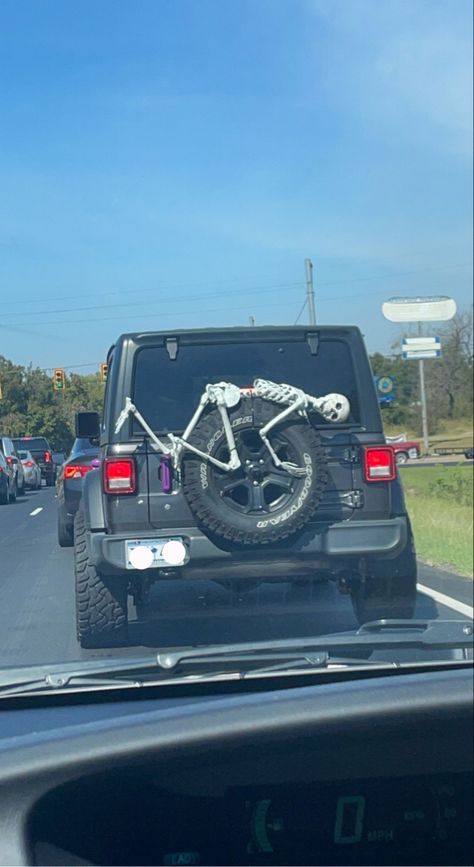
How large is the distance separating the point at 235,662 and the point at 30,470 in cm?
714

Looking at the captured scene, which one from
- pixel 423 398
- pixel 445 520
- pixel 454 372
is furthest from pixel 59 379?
pixel 454 372

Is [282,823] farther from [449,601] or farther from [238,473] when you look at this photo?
[449,601]

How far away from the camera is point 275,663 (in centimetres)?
374

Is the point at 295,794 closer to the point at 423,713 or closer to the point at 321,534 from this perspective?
the point at 423,713

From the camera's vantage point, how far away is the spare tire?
5.58m

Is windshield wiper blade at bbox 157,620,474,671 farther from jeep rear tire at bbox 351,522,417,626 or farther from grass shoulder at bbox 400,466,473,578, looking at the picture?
grass shoulder at bbox 400,466,473,578

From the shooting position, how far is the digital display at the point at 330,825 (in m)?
2.90

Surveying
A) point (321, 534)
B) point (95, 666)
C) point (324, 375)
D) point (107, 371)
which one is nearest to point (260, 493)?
point (321, 534)

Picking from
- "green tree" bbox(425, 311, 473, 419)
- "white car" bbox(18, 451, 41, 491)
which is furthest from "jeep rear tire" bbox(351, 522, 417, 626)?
"green tree" bbox(425, 311, 473, 419)

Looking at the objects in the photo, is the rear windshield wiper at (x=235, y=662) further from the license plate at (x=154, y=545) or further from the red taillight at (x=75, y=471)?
the red taillight at (x=75, y=471)

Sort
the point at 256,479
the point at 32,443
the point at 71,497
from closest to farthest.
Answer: the point at 256,479
the point at 71,497
the point at 32,443

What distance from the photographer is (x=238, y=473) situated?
18.6 ft

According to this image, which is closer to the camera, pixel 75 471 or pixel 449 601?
pixel 75 471

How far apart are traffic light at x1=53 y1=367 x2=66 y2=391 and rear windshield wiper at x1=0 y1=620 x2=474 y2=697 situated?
2935 mm
